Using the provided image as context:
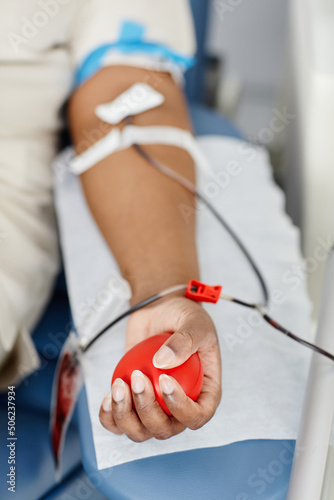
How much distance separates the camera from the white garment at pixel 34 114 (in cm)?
72

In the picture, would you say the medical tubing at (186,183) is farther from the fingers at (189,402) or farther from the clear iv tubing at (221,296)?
the fingers at (189,402)

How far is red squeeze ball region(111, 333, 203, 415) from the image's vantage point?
1.56 feet

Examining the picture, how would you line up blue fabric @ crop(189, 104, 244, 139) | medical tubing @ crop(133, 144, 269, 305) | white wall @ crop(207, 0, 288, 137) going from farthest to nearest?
white wall @ crop(207, 0, 288, 137) → blue fabric @ crop(189, 104, 244, 139) → medical tubing @ crop(133, 144, 269, 305)

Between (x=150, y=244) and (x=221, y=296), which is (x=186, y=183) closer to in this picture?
(x=150, y=244)

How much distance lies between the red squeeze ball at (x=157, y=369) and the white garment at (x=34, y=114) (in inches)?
9.5

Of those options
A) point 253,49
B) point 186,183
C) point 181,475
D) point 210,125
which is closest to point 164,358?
point 181,475

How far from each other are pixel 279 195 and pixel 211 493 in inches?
19.8

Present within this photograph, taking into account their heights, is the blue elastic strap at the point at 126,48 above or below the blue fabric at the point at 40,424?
above

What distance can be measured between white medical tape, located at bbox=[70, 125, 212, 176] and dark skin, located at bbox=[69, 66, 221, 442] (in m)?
0.01

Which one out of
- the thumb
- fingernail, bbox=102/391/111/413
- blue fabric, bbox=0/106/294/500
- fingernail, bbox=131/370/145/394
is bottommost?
blue fabric, bbox=0/106/294/500

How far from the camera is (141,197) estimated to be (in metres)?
0.76

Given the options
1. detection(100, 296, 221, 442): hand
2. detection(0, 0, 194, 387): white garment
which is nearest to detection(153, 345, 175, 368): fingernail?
detection(100, 296, 221, 442): hand

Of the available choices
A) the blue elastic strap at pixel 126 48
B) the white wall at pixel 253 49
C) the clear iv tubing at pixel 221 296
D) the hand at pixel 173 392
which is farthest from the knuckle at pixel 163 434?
the white wall at pixel 253 49

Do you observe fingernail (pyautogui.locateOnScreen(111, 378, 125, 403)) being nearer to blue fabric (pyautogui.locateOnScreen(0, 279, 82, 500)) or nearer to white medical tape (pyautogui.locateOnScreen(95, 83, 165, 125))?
blue fabric (pyautogui.locateOnScreen(0, 279, 82, 500))
